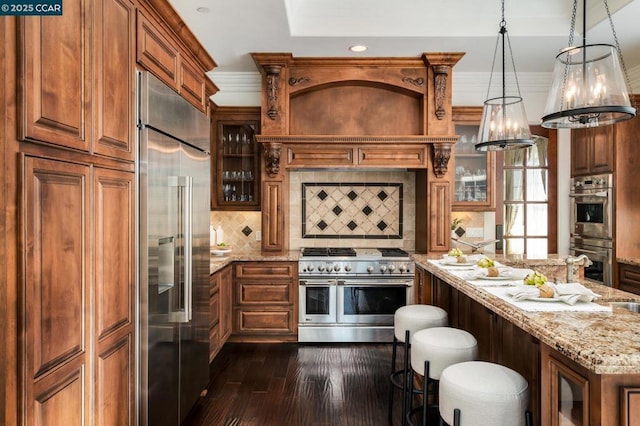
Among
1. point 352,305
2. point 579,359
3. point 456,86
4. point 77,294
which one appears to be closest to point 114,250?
point 77,294

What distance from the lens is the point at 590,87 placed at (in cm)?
198

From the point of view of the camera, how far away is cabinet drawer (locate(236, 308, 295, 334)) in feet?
14.4

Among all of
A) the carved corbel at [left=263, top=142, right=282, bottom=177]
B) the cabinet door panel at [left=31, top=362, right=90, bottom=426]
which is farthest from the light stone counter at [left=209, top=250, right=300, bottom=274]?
the cabinet door panel at [left=31, top=362, right=90, bottom=426]

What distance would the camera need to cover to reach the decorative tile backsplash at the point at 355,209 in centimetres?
504

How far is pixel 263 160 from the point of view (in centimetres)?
453

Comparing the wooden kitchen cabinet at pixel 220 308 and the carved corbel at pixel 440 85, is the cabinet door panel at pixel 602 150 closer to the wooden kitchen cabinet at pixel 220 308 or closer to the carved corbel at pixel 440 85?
the carved corbel at pixel 440 85

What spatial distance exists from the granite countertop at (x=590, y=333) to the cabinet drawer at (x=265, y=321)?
267 centimetres

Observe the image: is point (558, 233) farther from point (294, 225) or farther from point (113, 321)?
point (113, 321)

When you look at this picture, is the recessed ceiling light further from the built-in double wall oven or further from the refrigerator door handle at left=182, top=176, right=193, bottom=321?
the built-in double wall oven

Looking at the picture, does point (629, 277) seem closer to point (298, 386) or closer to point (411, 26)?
point (411, 26)

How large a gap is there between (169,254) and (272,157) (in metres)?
2.23

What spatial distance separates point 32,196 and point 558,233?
5.26 metres


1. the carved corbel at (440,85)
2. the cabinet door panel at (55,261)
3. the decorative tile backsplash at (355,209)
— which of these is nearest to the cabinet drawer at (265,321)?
the decorative tile backsplash at (355,209)

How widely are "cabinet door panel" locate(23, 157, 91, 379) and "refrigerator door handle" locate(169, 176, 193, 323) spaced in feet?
2.80
